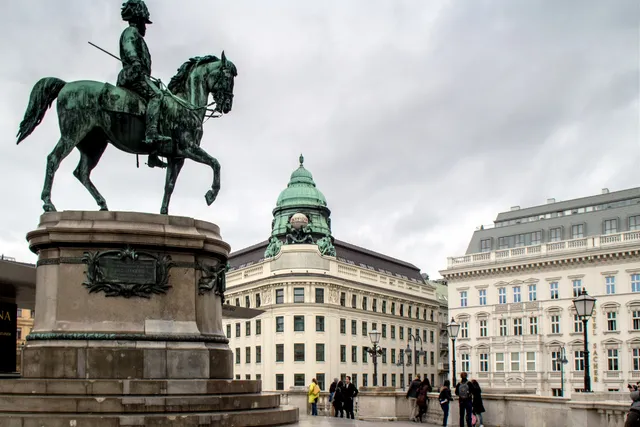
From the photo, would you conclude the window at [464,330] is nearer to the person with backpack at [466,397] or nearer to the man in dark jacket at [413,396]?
the man in dark jacket at [413,396]

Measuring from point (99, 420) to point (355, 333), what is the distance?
70684 millimetres

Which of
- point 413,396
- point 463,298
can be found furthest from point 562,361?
point 413,396

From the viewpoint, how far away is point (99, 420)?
12148 millimetres

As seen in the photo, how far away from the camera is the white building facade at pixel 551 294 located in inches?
2768

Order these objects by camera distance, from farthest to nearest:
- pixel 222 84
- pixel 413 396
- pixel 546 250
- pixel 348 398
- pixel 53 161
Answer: pixel 546 250 < pixel 348 398 < pixel 413 396 < pixel 222 84 < pixel 53 161

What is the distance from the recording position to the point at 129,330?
1376 cm

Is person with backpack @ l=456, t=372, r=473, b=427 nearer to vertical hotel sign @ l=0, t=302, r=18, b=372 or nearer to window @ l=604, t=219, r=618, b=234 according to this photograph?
vertical hotel sign @ l=0, t=302, r=18, b=372

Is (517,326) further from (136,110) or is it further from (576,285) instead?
(136,110)

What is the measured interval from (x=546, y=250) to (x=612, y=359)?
37.7ft

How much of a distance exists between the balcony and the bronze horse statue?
60.9 metres

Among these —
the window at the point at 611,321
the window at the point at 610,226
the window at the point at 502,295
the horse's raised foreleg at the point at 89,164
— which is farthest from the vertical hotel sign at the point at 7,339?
the window at the point at 610,226

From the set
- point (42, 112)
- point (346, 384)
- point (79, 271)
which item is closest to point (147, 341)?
point (79, 271)

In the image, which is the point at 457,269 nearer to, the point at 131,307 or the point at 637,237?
the point at 637,237

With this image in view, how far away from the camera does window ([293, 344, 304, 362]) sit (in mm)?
76562
